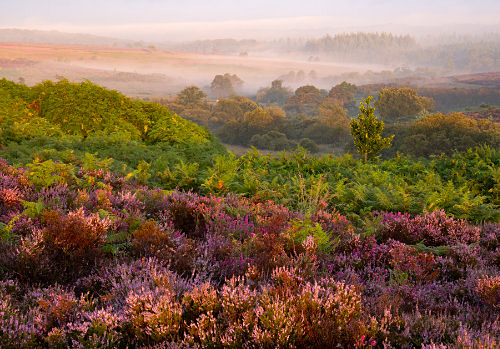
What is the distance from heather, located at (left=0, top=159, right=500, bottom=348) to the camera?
2.26m

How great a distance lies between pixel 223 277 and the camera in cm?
321

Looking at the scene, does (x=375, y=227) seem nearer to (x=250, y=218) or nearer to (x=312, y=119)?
(x=250, y=218)

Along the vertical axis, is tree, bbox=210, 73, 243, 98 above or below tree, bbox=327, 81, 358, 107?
above

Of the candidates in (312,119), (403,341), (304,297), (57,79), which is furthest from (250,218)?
(312,119)

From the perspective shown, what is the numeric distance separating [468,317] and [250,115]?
67165 millimetres

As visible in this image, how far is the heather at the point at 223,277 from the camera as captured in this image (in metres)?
2.26

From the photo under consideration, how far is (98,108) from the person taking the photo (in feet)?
48.1

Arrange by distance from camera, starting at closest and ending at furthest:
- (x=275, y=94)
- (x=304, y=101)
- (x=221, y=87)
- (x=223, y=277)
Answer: (x=223, y=277) → (x=304, y=101) → (x=275, y=94) → (x=221, y=87)

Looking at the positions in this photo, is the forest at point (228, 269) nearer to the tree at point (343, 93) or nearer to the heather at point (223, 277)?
the heather at point (223, 277)

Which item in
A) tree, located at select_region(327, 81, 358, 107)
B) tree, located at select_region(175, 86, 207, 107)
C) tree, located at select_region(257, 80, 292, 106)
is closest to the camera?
tree, located at select_region(175, 86, 207, 107)

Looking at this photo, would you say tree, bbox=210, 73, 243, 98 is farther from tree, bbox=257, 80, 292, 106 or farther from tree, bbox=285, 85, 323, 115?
tree, bbox=285, 85, 323, 115

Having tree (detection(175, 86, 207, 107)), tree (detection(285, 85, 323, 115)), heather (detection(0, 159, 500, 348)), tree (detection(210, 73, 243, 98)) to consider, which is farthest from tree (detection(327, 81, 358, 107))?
heather (detection(0, 159, 500, 348))

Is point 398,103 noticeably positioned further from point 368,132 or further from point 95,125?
point 95,125

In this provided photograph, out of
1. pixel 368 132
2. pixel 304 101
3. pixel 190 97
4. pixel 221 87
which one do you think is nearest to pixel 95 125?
pixel 368 132
